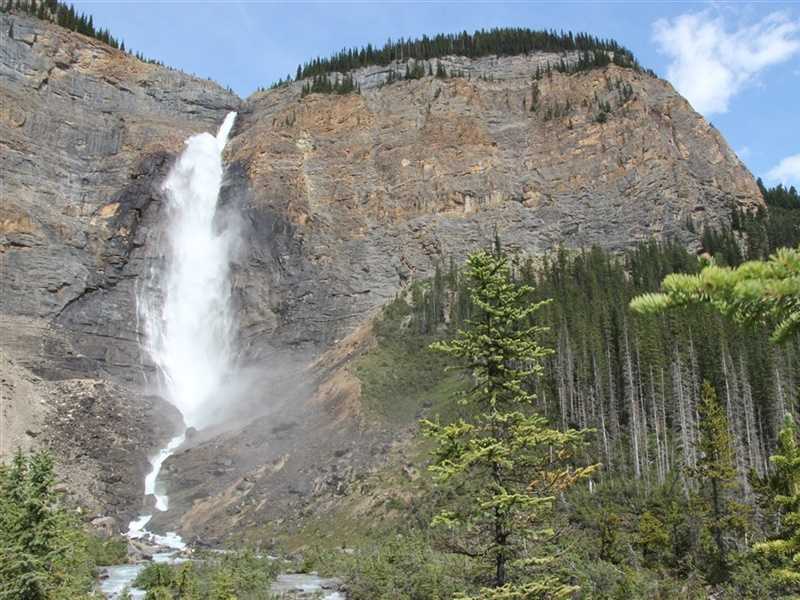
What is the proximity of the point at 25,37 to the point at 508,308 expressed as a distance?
105214 millimetres

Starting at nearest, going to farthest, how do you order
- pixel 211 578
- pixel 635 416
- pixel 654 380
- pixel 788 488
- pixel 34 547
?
pixel 788 488 < pixel 34 547 < pixel 211 578 < pixel 635 416 < pixel 654 380

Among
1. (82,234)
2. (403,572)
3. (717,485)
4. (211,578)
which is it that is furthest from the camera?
(82,234)

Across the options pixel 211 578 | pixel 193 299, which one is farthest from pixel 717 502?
pixel 193 299

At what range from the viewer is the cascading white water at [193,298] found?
78125 mm

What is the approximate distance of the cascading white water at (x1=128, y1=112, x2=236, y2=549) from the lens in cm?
7812

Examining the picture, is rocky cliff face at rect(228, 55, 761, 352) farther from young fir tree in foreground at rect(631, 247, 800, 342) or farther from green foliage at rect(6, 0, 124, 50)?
young fir tree in foreground at rect(631, 247, 800, 342)

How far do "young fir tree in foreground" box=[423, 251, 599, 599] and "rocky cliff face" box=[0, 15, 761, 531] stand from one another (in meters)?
52.1

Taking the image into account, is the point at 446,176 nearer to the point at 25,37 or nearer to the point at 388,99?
the point at 388,99

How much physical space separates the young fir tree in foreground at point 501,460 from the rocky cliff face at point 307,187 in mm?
52080

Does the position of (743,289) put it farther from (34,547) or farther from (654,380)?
(654,380)

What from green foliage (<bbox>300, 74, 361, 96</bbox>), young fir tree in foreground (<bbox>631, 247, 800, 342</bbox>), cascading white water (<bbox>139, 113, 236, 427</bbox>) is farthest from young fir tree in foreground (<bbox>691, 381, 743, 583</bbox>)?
green foliage (<bbox>300, 74, 361, 96</bbox>)

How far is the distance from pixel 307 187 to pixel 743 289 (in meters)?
91.6

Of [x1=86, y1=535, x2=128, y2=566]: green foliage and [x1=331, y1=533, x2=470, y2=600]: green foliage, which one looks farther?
[x1=86, y1=535, x2=128, y2=566]: green foliage

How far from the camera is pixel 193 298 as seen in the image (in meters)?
86.2
